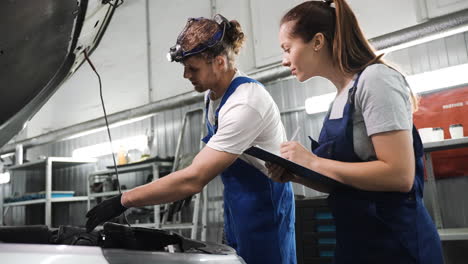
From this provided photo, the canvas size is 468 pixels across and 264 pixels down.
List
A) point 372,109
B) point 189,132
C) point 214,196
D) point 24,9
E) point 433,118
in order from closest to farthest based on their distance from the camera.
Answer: point 372,109 < point 24,9 < point 433,118 < point 214,196 < point 189,132

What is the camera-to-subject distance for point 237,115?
124 cm

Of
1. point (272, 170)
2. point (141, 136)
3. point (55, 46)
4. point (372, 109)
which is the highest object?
point (141, 136)

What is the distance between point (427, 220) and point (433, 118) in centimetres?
238

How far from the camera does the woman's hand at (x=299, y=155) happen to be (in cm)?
94

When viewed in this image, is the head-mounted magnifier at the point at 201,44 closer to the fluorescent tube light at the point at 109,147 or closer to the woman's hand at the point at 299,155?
the woman's hand at the point at 299,155

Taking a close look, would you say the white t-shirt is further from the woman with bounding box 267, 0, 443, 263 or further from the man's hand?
the man's hand

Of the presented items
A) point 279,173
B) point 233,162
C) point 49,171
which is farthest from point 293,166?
point 49,171

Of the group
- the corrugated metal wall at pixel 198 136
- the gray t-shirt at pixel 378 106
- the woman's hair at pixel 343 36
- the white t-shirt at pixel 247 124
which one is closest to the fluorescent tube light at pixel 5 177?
the corrugated metal wall at pixel 198 136

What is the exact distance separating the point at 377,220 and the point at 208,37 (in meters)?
0.82

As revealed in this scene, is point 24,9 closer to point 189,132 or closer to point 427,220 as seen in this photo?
point 427,220

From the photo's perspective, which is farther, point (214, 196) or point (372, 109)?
point (214, 196)

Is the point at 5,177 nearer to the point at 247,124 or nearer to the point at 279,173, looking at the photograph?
the point at 247,124

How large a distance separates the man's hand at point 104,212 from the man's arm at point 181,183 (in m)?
0.02

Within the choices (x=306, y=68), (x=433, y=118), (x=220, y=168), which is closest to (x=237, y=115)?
(x=220, y=168)
